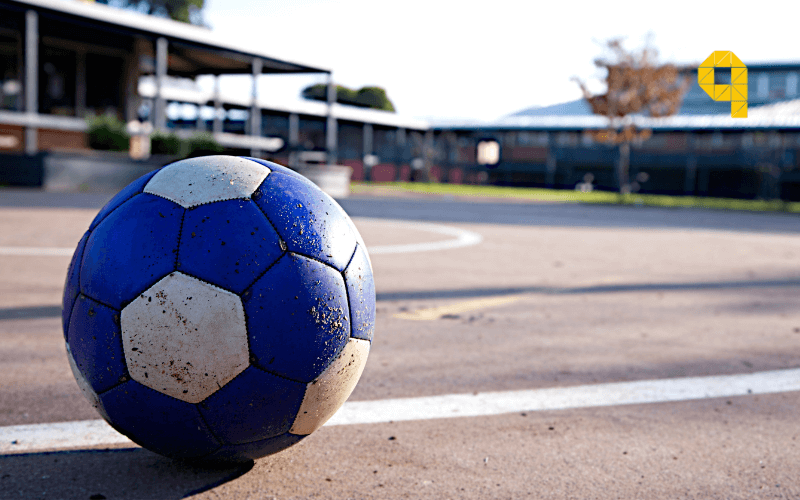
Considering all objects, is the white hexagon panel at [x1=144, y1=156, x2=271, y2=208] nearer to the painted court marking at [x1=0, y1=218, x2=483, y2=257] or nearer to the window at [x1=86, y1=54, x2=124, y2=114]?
the painted court marking at [x1=0, y1=218, x2=483, y2=257]

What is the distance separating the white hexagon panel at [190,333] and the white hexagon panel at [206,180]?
313mm

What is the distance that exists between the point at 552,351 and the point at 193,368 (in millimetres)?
2660

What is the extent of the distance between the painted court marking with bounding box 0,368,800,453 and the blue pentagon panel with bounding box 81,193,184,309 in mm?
782

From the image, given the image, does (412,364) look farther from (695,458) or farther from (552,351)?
(695,458)

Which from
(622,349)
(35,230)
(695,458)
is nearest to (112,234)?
(695,458)

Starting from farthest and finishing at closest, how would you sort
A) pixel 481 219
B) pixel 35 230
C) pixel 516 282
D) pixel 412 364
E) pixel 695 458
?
pixel 481 219, pixel 35 230, pixel 516 282, pixel 412 364, pixel 695 458

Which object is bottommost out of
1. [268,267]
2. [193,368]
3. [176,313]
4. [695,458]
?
[695,458]

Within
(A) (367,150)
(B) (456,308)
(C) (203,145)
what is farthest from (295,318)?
(A) (367,150)

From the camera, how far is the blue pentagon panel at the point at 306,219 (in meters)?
2.31

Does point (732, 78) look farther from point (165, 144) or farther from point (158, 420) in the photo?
point (165, 144)

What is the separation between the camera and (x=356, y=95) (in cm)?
4388

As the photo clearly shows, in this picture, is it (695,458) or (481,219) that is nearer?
(695,458)

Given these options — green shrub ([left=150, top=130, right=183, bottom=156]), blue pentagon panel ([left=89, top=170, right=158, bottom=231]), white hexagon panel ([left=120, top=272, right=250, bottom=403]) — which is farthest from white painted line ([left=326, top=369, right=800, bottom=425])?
green shrub ([left=150, top=130, right=183, bottom=156])

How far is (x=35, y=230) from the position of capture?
9.28 meters
